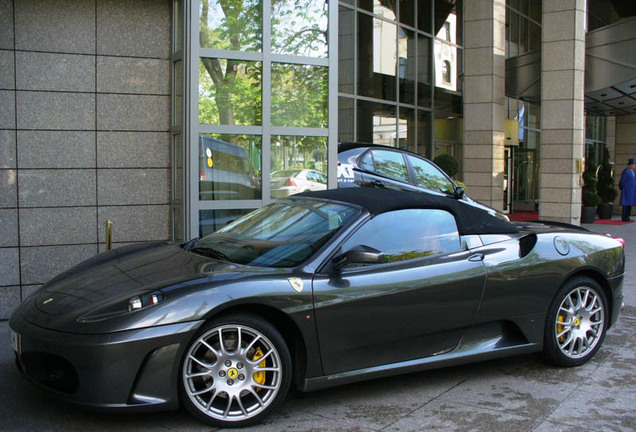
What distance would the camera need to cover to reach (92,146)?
730 centimetres

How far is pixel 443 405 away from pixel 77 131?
5044 millimetres

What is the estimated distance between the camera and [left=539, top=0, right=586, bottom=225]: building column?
52.2 ft

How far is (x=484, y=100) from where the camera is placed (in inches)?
695

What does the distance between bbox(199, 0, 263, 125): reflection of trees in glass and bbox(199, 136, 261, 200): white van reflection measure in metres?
0.28

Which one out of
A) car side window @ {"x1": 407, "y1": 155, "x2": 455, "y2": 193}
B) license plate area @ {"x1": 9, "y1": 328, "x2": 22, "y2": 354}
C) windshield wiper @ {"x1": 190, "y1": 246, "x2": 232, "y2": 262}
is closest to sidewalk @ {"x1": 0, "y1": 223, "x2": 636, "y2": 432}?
license plate area @ {"x1": 9, "y1": 328, "x2": 22, "y2": 354}

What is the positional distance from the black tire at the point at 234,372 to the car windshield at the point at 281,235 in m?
0.53

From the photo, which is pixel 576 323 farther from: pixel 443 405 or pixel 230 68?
pixel 230 68

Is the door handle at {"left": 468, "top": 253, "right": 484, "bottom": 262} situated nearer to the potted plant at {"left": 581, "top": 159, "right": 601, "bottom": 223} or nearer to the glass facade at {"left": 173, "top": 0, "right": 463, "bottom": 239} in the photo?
the glass facade at {"left": 173, "top": 0, "right": 463, "bottom": 239}

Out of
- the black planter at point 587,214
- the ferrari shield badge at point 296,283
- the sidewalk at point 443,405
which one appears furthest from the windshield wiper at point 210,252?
the black planter at point 587,214

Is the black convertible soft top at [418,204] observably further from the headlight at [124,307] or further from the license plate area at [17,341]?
the license plate area at [17,341]

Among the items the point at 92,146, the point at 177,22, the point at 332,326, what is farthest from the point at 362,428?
the point at 177,22

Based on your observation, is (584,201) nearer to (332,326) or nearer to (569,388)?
(569,388)

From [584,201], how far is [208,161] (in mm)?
14520

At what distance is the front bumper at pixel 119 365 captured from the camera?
344cm
